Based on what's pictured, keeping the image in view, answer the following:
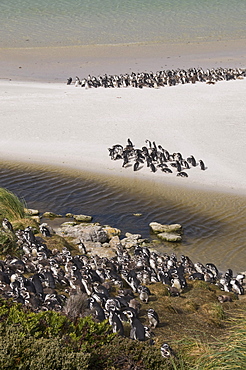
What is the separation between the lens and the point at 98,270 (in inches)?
364

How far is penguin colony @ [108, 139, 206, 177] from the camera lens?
51.5 ft

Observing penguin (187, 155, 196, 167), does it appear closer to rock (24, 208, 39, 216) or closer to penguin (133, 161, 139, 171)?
penguin (133, 161, 139, 171)

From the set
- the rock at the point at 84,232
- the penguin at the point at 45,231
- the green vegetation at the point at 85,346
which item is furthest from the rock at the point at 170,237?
the green vegetation at the point at 85,346

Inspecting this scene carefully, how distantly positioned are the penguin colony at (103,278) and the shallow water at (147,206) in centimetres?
99

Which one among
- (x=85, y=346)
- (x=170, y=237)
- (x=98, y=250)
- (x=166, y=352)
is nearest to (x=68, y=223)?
(x=98, y=250)

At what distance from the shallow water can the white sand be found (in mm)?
718

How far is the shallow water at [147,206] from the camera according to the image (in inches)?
457

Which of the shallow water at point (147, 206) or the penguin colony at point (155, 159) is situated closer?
the shallow water at point (147, 206)

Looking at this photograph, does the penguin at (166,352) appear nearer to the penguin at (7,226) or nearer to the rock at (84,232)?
the penguin at (7,226)

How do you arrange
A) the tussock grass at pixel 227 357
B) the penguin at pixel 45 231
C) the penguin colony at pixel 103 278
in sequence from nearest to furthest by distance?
the tussock grass at pixel 227 357 → the penguin colony at pixel 103 278 → the penguin at pixel 45 231

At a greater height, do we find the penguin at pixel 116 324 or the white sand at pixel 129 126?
the white sand at pixel 129 126

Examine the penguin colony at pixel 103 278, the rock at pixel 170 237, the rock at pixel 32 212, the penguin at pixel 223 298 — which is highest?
the rock at pixel 32 212

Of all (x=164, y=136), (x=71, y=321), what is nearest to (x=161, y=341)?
(x=71, y=321)

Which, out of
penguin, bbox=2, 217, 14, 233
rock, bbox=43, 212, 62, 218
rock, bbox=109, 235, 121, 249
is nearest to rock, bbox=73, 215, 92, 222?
rock, bbox=43, 212, 62, 218
